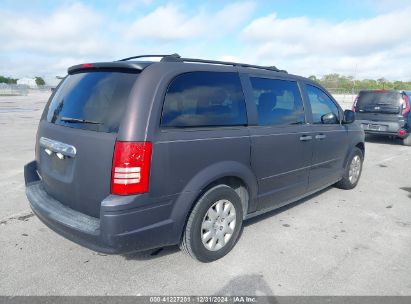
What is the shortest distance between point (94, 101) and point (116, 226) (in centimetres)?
111

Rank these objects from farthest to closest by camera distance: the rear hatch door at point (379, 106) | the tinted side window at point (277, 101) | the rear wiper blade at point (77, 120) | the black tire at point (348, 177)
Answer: the rear hatch door at point (379, 106), the black tire at point (348, 177), the tinted side window at point (277, 101), the rear wiper blade at point (77, 120)

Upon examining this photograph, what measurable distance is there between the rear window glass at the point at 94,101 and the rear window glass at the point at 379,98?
9.69m

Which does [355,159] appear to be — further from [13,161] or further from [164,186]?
[13,161]

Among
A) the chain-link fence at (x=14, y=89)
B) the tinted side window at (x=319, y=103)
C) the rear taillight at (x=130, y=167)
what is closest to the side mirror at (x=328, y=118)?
the tinted side window at (x=319, y=103)

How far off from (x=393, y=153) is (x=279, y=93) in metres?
6.90

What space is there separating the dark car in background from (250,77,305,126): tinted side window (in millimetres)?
7289

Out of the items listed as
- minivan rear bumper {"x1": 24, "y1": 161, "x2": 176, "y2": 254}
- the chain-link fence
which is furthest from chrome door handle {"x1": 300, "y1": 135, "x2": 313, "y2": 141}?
the chain-link fence

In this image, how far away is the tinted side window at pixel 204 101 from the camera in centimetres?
278

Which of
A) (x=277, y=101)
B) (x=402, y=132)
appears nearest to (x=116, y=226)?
(x=277, y=101)

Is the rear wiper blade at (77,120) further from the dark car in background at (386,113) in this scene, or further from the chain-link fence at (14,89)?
the chain-link fence at (14,89)

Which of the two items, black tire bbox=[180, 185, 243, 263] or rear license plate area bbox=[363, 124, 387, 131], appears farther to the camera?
rear license plate area bbox=[363, 124, 387, 131]

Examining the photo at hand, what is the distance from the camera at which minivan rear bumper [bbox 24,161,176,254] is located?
8.21 feet

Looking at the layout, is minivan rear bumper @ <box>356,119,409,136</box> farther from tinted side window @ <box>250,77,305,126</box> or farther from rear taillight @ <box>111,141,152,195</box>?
rear taillight @ <box>111,141,152,195</box>

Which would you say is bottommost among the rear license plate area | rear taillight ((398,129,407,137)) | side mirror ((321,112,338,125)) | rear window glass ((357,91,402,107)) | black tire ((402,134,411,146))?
black tire ((402,134,411,146))
